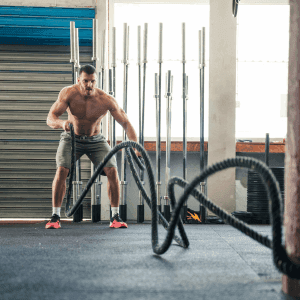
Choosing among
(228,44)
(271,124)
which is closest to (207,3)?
(228,44)

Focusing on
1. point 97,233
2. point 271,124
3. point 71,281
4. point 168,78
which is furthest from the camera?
point 271,124

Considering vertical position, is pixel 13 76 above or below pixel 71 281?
above

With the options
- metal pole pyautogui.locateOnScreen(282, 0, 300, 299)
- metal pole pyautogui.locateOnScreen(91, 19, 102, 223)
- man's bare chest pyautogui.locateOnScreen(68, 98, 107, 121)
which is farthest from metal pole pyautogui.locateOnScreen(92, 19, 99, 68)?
metal pole pyautogui.locateOnScreen(282, 0, 300, 299)

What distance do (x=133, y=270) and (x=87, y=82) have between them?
6.90 ft

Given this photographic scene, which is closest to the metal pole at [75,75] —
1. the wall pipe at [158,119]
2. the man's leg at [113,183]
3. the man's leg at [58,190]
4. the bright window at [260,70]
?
the man's leg at [58,190]

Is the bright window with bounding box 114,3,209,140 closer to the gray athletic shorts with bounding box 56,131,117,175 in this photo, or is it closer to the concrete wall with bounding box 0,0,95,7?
the concrete wall with bounding box 0,0,95,7

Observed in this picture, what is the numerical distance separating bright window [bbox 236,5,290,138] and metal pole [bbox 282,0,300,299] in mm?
3123

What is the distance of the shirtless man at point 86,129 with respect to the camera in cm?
304

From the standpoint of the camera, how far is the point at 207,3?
13.4 feet

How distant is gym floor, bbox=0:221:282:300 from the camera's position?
111 cm

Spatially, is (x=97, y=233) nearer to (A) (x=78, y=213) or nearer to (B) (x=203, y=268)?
(A) (x=78, y=213)

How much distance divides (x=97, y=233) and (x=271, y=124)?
264 centimetres

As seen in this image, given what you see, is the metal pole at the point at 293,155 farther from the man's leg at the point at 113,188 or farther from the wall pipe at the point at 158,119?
the wall pipe at the point at 158,119

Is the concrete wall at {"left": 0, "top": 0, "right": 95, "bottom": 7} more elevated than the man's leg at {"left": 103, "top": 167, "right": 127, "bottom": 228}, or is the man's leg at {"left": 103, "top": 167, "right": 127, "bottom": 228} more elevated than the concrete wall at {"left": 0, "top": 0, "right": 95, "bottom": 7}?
the concrete wall at {"left": 0, "top": 0, "right": 95, "bottom": 7}
